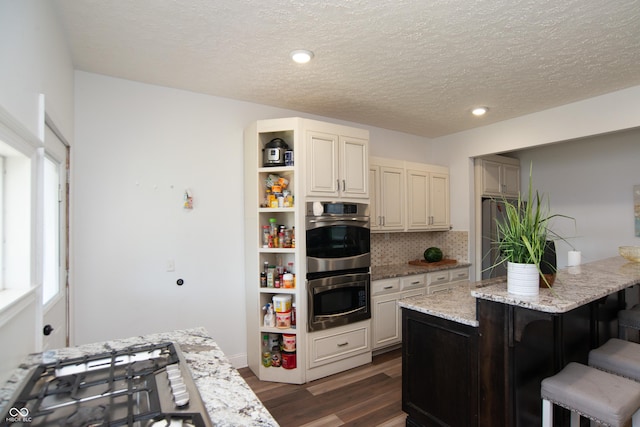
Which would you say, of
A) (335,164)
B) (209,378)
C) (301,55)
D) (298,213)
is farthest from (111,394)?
(335,164)

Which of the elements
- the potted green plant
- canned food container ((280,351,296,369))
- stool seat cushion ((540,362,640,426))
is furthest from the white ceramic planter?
canned food container ((280,351,296,369))

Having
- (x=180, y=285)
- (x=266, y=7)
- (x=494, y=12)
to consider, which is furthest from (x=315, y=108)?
(x=180, y=285)

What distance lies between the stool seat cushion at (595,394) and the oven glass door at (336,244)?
5.78 feet

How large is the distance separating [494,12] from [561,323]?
186 centimetres

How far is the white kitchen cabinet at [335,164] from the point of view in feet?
9.77

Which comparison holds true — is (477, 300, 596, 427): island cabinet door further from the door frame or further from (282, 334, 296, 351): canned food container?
the door frame

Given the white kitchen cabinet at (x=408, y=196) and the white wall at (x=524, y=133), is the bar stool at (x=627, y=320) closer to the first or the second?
the white wall at (x=524, y=133)

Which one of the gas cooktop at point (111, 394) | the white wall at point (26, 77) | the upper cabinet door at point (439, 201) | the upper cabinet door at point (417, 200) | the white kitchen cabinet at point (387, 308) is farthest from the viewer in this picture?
the upper cabinet door at point (439, 201)

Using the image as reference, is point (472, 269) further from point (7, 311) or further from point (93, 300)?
point (7, 311)

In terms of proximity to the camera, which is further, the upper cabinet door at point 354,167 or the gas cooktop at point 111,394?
the upper cabinet door at point 354,167

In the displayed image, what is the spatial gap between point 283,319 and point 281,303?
0.14 m

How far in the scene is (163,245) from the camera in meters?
2.83

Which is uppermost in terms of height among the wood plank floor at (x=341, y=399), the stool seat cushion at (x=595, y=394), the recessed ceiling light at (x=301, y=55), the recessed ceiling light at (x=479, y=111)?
the recessed ceiling light at (x=301, y=55)

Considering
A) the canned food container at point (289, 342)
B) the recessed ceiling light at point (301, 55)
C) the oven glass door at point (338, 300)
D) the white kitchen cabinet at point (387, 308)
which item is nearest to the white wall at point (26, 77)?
the recessed ceiling light at point (301, 55)
